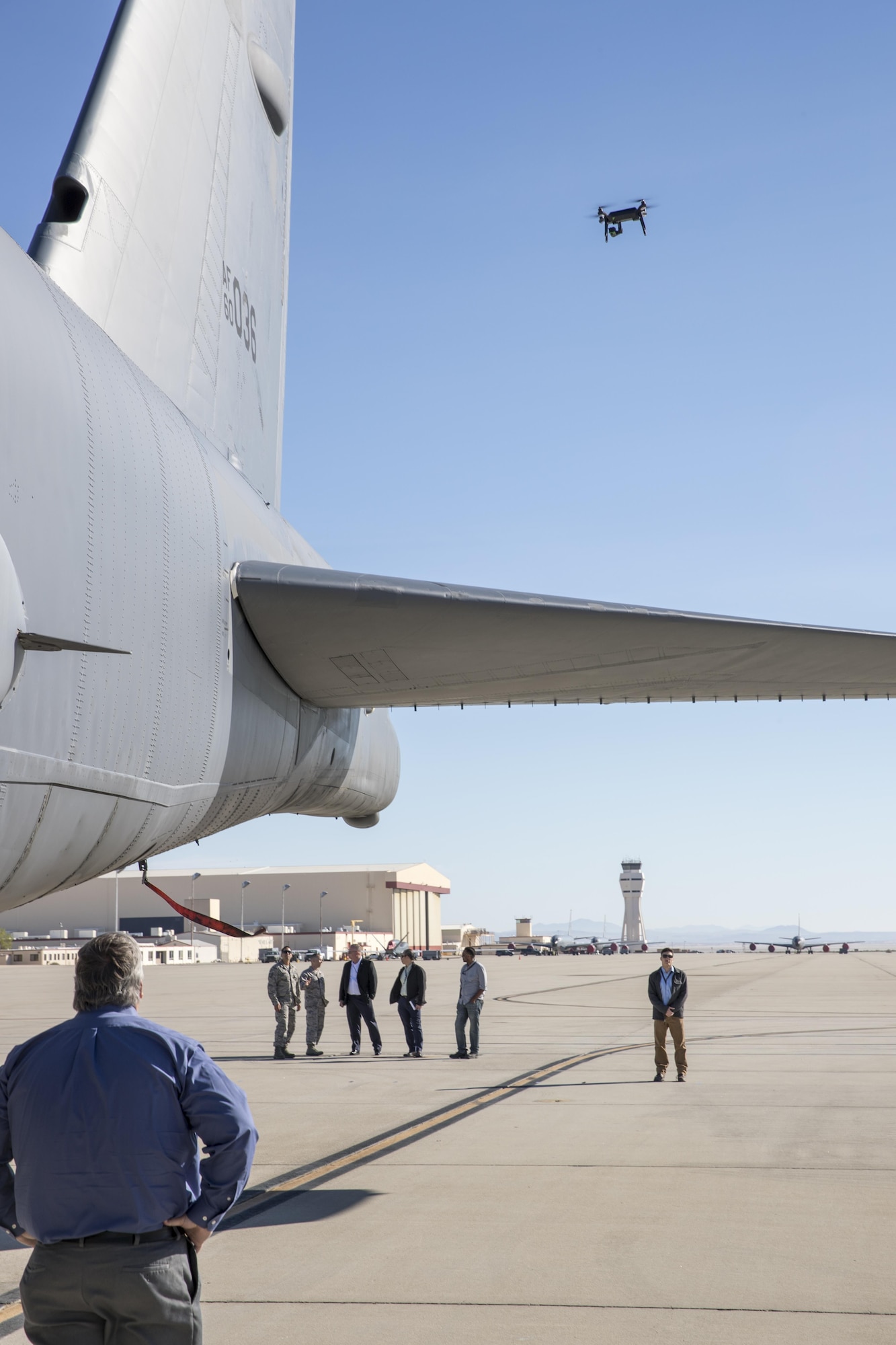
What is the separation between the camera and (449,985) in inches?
1565

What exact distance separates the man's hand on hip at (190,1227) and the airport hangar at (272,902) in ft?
392

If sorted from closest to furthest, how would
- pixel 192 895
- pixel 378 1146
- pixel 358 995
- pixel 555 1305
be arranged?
pixel 555 1305 < pixel 378 1146 < pixel 358 995 < pixel 192 895

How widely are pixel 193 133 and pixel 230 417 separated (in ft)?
6.60

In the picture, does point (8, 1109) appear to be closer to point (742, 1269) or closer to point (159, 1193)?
point (159, 1193)

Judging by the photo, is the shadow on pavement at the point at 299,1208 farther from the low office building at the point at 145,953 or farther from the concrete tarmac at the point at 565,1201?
the low office building at the point at 145,953

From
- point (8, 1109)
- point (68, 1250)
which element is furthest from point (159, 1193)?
point (8, 1109)

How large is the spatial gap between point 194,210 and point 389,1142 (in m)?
7.51

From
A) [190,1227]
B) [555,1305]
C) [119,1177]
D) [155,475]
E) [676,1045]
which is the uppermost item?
[155,475]

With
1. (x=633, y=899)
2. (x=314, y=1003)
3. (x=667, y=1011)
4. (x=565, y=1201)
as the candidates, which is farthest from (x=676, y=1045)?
(x=633, y=899)

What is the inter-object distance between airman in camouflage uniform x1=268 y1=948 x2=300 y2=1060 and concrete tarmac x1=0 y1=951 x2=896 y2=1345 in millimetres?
366

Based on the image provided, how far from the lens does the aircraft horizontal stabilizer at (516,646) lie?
662 cm

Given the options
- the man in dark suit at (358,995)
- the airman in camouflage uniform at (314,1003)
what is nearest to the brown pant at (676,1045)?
the man in dark suit at (358,995)

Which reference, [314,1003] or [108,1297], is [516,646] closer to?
[108,1297]

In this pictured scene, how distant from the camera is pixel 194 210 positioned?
8438 millimetres
